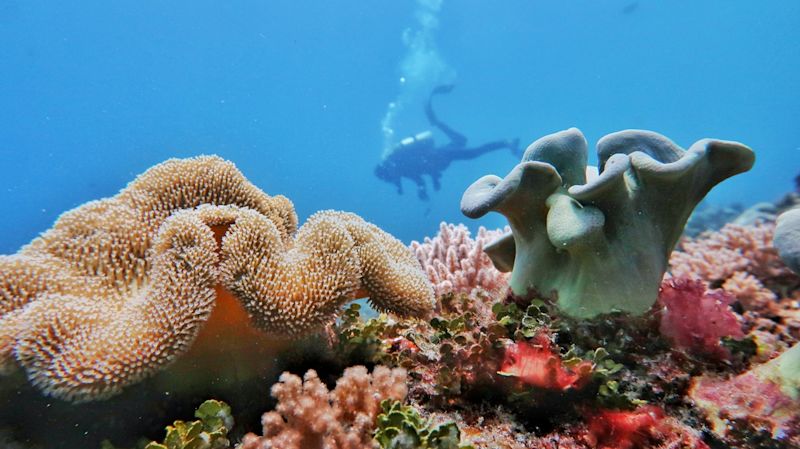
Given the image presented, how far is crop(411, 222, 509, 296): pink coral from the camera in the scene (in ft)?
10.1

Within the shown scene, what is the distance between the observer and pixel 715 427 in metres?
1.60

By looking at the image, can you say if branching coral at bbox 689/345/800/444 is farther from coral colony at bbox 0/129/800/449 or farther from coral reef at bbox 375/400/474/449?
coral reef at bbox 375/400/474/449

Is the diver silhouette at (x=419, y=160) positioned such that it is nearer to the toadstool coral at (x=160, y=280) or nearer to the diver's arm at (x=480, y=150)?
the diver's arm at (x=480, y=150)

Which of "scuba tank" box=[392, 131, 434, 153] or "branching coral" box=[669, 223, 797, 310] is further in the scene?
"scuba tank" box=[392, 131, 434, 153]

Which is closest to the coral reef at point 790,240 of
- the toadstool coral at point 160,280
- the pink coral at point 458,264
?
the pink coral at point 458,264

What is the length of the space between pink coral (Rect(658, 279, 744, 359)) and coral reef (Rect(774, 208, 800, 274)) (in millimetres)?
388

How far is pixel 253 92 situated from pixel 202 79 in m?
7.34

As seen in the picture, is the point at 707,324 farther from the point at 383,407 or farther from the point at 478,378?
the point at 383,407

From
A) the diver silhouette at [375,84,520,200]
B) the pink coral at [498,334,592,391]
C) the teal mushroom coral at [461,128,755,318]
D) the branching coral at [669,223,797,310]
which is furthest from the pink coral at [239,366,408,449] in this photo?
the diver silhouette at [375,84,520,200]

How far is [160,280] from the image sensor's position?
165cm

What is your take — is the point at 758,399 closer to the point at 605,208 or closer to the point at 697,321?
the point at 697,321

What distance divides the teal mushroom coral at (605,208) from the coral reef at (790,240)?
41 centimetres

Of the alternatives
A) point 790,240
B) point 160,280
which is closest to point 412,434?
point 160,280

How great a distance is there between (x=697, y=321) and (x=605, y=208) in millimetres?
659
